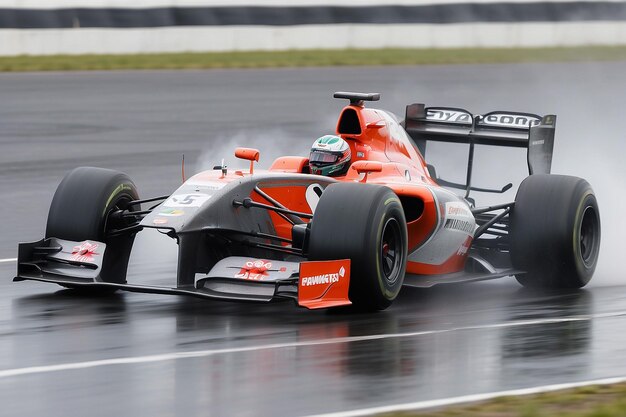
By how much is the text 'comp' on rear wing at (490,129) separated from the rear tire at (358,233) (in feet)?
9.01

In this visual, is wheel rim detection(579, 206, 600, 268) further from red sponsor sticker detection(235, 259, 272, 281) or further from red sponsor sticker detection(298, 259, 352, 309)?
red sponsor sticker detection(235, 259, 272, 281)

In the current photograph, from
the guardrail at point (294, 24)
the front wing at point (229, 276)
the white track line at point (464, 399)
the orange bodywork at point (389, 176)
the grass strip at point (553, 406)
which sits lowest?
the white track line at point (464, 399)

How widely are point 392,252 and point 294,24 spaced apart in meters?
20.1

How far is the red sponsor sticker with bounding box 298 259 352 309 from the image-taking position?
8.96 meters

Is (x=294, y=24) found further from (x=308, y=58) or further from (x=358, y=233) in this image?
(x=358, y=233)

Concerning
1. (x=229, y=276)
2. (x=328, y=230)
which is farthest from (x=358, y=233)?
(x=229, y=276)

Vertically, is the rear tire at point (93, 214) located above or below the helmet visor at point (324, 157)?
below

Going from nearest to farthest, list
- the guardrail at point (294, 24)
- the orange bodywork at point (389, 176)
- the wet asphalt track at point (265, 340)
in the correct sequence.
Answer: the wet asphalt track at point (265, 340), the orange bodywork at point (389, 176), the guardrail at point (294, 24)

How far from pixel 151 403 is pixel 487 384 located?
6.36 feet

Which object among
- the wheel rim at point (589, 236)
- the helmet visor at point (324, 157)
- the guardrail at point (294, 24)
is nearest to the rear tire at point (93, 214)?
the helmet visor at point (324, 157)

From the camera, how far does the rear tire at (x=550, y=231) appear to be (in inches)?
414

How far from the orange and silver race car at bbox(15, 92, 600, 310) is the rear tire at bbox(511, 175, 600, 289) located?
0.04 ft

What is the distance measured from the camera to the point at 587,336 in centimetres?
899

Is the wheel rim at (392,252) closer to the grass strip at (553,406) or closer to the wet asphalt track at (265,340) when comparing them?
the wet asphalt track at (265,340)
